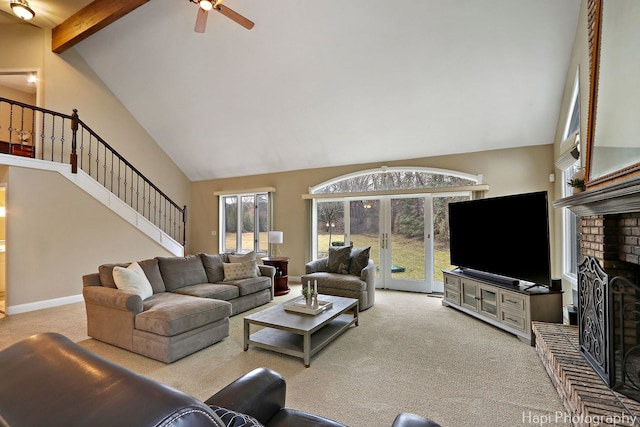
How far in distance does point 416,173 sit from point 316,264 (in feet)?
8.62

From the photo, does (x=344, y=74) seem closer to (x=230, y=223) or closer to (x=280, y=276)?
(x=280, y=276)

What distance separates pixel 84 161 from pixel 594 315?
8.45 m

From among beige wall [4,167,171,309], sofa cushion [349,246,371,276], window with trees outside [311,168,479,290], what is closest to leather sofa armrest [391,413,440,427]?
sofa cushion [349,246,371,276]

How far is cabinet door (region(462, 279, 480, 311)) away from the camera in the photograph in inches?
160

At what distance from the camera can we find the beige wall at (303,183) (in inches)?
193

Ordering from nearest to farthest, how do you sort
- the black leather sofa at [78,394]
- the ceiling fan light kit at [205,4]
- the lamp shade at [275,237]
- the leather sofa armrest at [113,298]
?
the black leather sofa at [78,394], the leather sofa armrest at [113,298], the ceiling fan light kit at [205,4], the lamp shade at [275,237]

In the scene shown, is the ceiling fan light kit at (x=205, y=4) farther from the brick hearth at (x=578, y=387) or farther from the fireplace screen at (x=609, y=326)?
the brick hearth at (x=578, y=387)

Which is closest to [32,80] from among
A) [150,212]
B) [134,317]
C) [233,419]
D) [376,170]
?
[150,212]

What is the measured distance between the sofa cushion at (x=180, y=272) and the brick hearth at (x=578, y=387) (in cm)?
420

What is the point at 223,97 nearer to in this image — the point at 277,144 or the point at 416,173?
the point at 277,144

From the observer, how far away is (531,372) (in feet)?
8.84

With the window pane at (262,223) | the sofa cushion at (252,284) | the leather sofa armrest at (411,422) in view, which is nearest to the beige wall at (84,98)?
the window pane at (262,223)

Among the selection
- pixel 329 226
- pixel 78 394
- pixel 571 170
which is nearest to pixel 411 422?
pixel 78 394

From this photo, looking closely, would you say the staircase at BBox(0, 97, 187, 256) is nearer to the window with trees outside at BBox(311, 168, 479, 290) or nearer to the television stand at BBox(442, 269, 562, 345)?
the window with trees outside at BBox(311, 168, 479, 290)
